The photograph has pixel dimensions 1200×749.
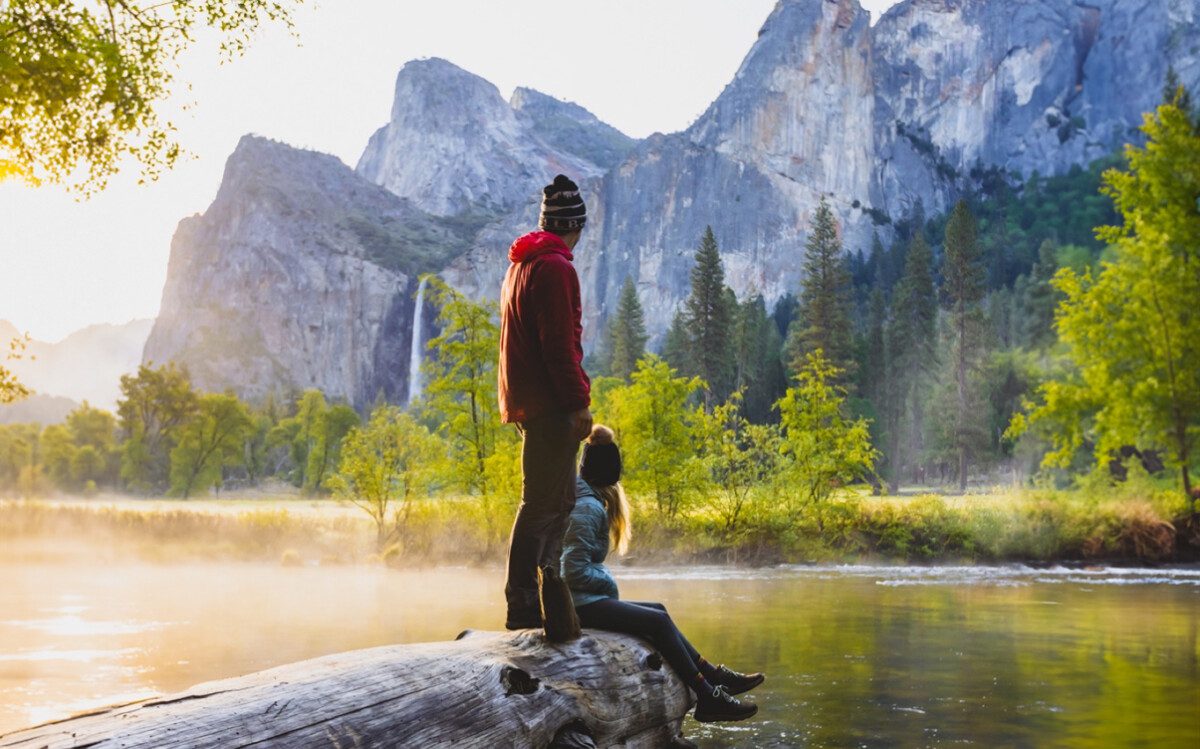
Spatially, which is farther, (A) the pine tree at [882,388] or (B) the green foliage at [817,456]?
(A) the pine tree at [882,388]

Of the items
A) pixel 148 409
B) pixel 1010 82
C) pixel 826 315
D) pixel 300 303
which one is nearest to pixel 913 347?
pixel 826 315

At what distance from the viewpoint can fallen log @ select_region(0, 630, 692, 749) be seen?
3807 mm

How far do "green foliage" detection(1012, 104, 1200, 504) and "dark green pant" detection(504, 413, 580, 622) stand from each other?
24.5 meters

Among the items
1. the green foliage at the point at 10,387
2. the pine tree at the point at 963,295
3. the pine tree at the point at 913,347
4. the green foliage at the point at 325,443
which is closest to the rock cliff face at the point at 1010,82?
the pine tree at the point at 913,347

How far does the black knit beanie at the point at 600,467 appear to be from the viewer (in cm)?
684

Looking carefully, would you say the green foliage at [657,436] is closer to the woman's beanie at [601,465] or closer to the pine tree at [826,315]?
the woman's beanie at [601,465]

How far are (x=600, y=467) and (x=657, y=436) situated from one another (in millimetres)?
22471

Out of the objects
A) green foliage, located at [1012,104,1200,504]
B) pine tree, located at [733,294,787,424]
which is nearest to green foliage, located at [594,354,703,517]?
green foliage, located at [1012,104,1200,504]

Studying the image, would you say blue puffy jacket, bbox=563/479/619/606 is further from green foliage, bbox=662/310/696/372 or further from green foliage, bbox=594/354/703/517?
green foliage, bbox=662/310/696/372

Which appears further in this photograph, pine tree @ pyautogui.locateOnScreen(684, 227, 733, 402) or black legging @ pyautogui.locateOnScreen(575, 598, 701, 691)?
pine tree @ pyautogui.locateOnScreen(684, 227, 733, 402)

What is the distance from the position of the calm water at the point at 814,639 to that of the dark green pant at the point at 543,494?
2549 millimetres

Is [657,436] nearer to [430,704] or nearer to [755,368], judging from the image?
[430,704]

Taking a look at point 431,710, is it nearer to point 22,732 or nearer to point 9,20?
point 22,732

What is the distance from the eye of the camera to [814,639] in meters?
13.2
